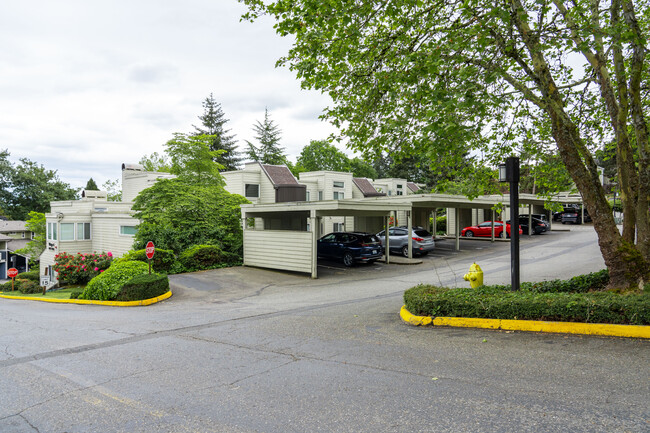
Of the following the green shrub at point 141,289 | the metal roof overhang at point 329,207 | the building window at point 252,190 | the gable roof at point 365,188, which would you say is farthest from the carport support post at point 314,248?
the gable roof at point 365,188

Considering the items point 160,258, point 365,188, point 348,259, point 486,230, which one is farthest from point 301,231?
point 365,188

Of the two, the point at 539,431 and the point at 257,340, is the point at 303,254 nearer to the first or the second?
the point at 257,340

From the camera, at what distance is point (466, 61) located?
26.6 feet

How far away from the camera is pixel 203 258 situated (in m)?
20.1

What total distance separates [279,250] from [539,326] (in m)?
13.5

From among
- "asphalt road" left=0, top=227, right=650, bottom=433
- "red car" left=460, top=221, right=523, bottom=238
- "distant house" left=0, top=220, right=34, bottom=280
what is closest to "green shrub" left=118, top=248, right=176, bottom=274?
"asphalt road" left=0, top=227, right=650, bottom=433

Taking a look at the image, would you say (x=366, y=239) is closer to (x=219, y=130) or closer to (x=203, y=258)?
(x=203, y=258)

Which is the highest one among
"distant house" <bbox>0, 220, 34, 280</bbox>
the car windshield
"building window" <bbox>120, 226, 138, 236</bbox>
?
"building window" <bbox>120, 226, 138, 236</bbox>

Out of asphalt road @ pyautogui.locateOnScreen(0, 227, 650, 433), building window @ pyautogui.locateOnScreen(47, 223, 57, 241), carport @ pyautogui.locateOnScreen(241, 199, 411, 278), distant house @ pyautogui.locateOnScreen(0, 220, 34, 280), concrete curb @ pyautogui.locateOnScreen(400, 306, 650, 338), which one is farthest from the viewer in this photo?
distant house @ pyautogui.locateOnScreen(0, 220, 34, 280)

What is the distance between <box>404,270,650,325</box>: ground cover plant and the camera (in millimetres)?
6426

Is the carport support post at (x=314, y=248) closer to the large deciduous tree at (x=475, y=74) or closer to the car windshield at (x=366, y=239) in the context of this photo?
the car windshield at (x=366, y=239)

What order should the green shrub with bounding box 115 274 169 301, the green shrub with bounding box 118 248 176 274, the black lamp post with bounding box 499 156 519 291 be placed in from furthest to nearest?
the green shrub with bounding box 118 248 176 274 → the green shrub with bounding box 115 274 169 301 → the black lamp post with bounding box 499 156 519 291

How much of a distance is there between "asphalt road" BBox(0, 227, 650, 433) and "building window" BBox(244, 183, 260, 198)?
22.3 m

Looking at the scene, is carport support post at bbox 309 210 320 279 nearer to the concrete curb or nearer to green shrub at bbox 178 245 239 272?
green shrub at bbox 178 245 239 272
